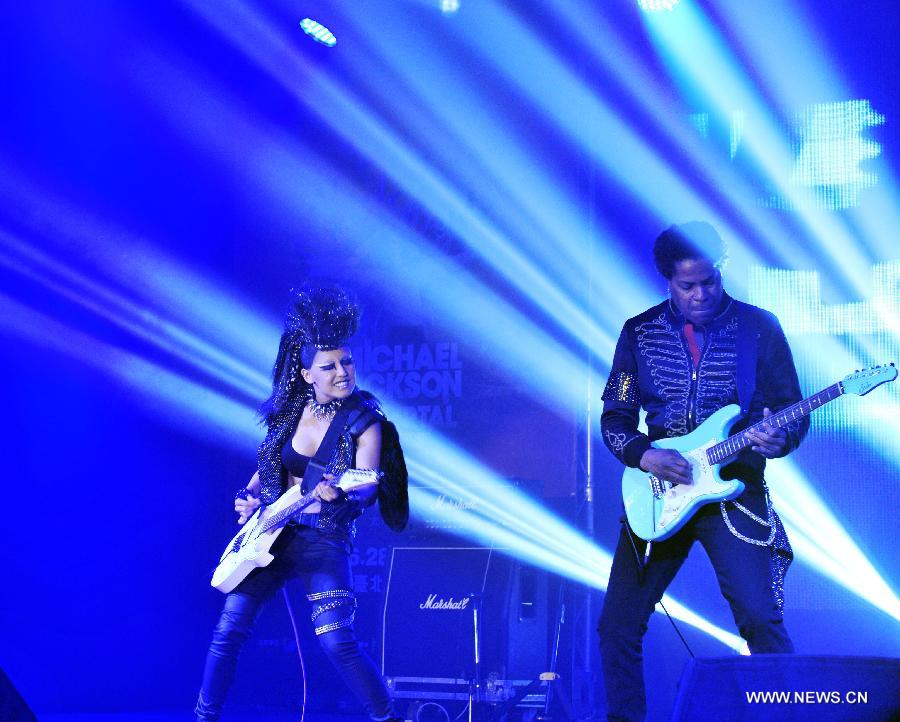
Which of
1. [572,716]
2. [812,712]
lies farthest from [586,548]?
[812,712]

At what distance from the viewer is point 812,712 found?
1907 mm

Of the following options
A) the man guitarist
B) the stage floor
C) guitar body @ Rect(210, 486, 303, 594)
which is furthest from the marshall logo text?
the man guitarist

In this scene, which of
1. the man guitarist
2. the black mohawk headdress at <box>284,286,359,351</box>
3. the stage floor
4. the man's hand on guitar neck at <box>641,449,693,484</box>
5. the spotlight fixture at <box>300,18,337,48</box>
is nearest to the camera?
the man guitarist

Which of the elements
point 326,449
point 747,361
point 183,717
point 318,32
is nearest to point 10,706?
point 326,449

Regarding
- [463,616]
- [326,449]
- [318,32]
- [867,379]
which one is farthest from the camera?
[318,32]

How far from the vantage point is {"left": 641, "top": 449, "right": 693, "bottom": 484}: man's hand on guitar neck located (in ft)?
11.6

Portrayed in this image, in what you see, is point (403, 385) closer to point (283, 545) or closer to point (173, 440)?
point (173, 440)

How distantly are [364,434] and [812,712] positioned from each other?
2607 mm

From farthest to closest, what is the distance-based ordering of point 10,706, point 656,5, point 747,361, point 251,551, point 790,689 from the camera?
point 656,5 → point 251,551 → point 747,361 → point 10,706 → point 790,689

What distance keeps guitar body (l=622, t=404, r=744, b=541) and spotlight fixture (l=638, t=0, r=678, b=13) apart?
3101mm

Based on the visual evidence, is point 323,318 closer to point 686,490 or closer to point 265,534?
point 265,534

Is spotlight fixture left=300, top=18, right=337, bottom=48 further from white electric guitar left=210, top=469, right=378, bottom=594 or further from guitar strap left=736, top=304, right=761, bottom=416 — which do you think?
guitar strap left=736, top=304, right=761, bottom=416

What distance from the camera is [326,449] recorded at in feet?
14.0

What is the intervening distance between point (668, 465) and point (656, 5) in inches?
129
